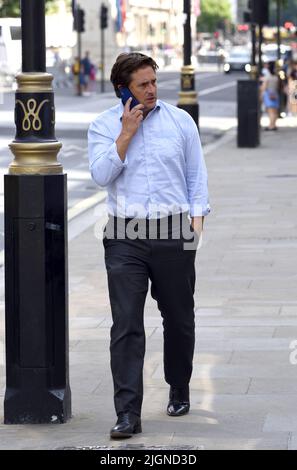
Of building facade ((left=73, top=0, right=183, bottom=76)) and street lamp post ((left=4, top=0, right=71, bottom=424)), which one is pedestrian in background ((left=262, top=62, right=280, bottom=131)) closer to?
street lamp post ((left=4, top=0, right=71, bottom=424))

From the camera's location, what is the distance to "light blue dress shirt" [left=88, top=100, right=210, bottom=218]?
255 inches

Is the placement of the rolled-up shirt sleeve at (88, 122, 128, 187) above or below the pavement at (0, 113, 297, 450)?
above

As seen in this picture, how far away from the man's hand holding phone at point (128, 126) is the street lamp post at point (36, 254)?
42 centimetres

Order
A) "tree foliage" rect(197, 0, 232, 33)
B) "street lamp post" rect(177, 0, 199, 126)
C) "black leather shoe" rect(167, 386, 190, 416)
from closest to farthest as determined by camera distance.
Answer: "black leather shoe" rect(167, 386, 190, 416)
"street lamp post" rect(177, 0, 199, 126)
"tree foliage" rect(197, 0, 232, 33)

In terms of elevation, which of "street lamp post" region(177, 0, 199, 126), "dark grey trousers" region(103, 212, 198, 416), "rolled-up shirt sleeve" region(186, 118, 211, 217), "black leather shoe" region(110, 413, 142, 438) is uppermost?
"rolled-up shirt sleeve" region(186, 118, 211, 217)

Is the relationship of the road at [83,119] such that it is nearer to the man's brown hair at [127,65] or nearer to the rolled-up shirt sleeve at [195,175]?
the rolled-up shirt sleeve at [195,175]

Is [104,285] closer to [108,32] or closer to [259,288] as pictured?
[259,288]

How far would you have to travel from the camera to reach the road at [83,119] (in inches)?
843

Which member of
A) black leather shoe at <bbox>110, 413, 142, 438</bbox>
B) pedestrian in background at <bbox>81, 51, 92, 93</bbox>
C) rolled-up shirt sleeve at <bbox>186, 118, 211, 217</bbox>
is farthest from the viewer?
pedestrian in background at <bbox>81, 51, 92, 93</bbox>

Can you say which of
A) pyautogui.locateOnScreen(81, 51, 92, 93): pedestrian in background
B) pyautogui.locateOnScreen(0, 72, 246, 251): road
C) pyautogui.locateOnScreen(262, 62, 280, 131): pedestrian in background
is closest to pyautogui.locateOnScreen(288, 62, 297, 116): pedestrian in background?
pyautogui.locateOnScreen(0, 72, 246, 251): road

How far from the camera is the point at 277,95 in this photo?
31.4 m

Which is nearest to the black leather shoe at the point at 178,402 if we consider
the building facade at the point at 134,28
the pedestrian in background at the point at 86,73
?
the pedestrian in background at the point at 86,73

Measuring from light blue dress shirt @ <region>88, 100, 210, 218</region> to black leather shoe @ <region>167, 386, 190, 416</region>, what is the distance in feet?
2.98
